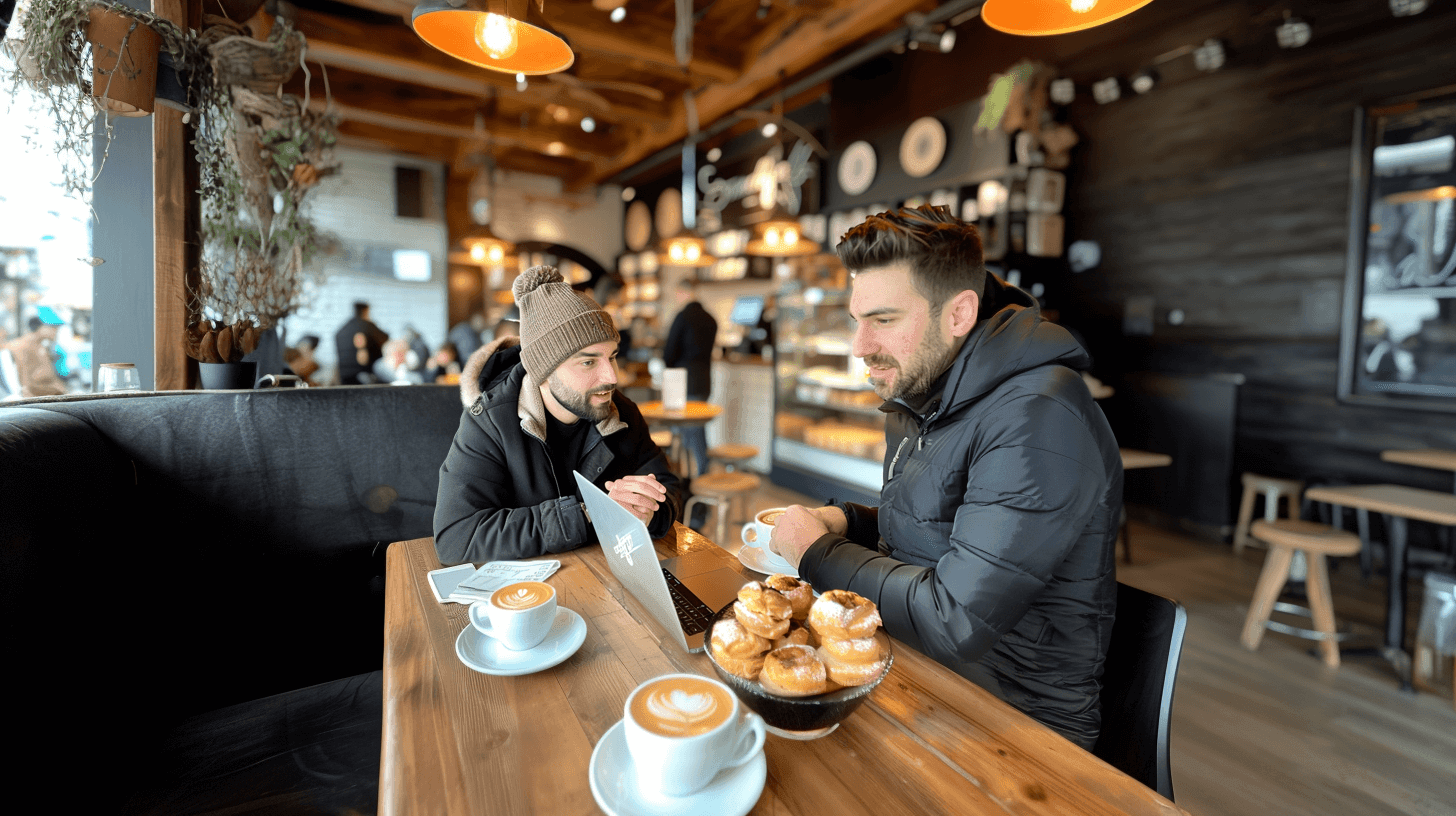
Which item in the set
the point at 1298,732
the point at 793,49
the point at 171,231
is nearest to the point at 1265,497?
the point at 1298,732

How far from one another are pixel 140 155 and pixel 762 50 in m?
5.83

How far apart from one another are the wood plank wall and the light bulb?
208 inches

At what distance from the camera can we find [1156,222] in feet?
18.1

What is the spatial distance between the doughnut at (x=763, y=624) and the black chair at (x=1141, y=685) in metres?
0.78

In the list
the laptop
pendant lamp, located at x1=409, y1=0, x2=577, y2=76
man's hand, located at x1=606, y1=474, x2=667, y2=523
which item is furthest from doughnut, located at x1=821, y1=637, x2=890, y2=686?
pendant lamp, located at x1=409, y1=0, x2=577, y2=76

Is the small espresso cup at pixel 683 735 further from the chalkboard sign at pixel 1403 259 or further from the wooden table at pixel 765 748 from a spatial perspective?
the chalkboard sign at pixel 1403 259

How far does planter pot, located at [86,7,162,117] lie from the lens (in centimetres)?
204

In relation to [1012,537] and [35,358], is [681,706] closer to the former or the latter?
[1012,537]

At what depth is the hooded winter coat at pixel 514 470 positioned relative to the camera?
168 centimetres

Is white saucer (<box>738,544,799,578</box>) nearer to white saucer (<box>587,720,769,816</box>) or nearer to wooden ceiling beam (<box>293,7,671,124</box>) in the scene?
white saucer (<box>587,720,769,816</box>)

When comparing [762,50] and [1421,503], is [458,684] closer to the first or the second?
[1421,503]

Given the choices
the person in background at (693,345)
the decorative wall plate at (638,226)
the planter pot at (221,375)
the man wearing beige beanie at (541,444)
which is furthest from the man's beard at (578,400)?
the decorative wall plate at (638,226)

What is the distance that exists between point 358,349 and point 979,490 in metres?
7.83

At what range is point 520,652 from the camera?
1.14m
